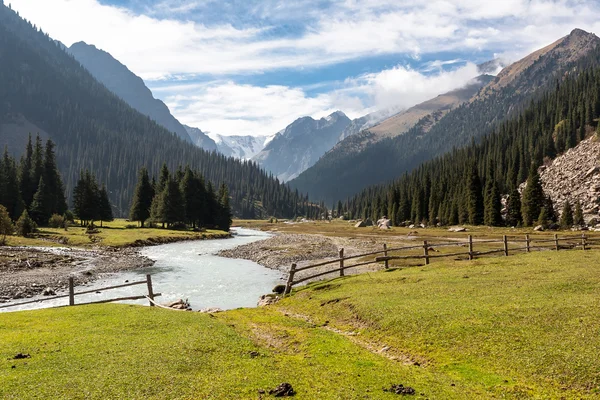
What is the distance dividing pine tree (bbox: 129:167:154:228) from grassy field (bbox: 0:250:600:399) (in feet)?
305

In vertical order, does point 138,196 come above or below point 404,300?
above

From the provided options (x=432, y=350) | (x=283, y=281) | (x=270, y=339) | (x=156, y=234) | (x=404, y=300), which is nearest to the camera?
(x=432, y=350)

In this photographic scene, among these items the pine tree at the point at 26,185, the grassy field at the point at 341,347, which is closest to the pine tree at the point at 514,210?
the grassy field at the point at 341,347

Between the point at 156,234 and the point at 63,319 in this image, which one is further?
the point at 156,234

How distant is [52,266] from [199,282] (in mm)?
21209

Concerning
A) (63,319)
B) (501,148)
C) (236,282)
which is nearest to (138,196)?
(236,282)

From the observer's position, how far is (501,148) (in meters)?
189

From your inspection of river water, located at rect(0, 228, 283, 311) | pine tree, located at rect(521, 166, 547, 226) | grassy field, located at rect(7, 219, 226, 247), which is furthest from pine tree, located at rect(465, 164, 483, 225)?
river water, located at rect(0, 228, 283, 311)

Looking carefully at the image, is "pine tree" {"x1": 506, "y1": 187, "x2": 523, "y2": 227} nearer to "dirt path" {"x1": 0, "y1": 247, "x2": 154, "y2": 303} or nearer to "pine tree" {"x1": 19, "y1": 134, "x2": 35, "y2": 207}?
"dirt path" {"x1": 0, "y1": 247, "x2": 154, "y2": 303}

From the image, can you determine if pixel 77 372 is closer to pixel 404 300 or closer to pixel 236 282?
pixel 404 300

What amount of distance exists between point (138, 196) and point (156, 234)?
2524cm

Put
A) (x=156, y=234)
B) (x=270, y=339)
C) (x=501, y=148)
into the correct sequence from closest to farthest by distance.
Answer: (x=270, y=339) → (x=156, y=234) → (x=501, y=148)

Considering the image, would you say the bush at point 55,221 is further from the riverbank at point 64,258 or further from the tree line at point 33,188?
the tree line at point 33,188

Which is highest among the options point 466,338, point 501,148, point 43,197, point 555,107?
point 555,107
